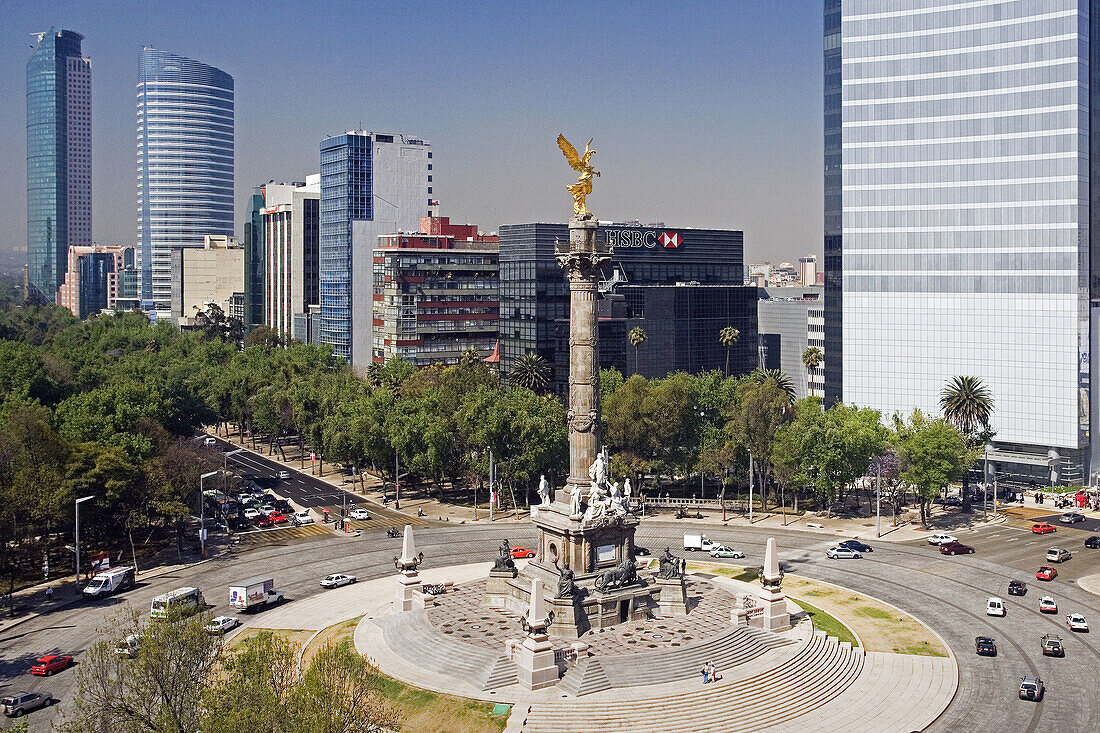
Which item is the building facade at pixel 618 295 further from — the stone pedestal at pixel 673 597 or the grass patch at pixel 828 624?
the stone pedestal at pixel 673 597

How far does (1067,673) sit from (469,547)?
52064 millimetres

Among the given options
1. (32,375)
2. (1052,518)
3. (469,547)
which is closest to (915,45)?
(1052,518)

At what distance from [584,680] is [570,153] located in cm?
3628

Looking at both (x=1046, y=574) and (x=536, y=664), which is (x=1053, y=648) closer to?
(x=1046, y=574)

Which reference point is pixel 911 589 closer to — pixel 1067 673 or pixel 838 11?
pixel 1067 673

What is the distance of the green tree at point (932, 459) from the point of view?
10200 centimetres

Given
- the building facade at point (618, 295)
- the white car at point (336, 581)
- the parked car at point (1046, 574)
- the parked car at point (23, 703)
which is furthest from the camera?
the building facade at point (618, 295)

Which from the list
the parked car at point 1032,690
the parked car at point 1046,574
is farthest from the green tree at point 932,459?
the parked car at point 1032,690

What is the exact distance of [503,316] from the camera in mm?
156250

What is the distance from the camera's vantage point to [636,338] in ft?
467

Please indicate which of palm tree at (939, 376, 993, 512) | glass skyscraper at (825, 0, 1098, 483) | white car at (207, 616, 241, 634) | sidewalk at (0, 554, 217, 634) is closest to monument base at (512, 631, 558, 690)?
white car at (207, 616, 241, 634)

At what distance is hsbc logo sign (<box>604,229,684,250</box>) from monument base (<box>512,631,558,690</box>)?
101 metres

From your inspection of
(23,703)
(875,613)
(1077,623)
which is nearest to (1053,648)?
(1077,623)

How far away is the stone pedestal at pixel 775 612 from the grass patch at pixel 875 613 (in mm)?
8356
